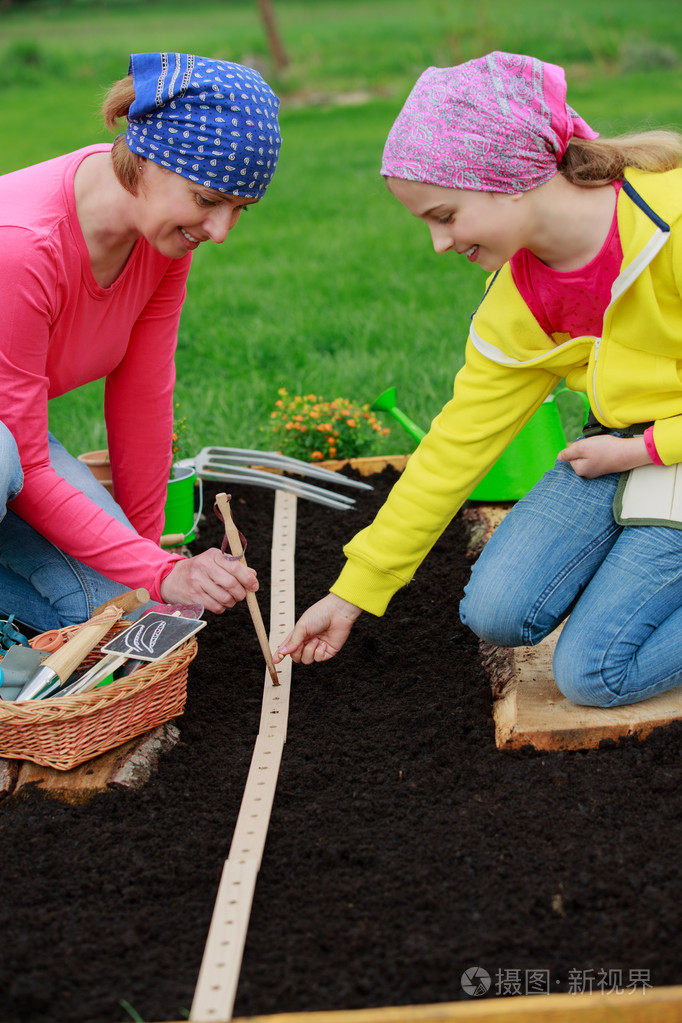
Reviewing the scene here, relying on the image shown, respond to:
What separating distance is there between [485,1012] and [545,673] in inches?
38.9

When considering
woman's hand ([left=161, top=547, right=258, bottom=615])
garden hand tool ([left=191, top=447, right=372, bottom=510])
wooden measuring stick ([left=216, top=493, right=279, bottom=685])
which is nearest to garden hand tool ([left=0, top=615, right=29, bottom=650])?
woman's hand ([left=161, top=547, right=258, bottom=615])

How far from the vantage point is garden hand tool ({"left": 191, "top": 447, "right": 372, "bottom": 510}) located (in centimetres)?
304

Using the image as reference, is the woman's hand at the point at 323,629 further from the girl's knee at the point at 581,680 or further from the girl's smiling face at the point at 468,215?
A: the girl's smiling face at the point at 468,215

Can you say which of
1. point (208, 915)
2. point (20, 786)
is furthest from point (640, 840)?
point (20, 786)

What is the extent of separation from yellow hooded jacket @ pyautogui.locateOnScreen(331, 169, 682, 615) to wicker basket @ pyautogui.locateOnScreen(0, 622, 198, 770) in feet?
1.35

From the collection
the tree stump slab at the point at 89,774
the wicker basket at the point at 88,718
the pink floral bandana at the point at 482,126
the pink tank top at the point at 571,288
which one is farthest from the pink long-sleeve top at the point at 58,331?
the pink tank top at the point at 571,288

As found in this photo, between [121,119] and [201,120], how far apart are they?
0.28 meters

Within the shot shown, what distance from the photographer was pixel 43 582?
2250 mm

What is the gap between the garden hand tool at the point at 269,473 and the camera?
3.04 meters

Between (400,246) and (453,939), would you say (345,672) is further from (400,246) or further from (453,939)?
(400,246)

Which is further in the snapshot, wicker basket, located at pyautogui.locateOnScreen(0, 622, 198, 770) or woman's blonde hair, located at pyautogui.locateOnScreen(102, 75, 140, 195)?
woman's blonde hair, located at pyautogui.locateOnScreen(102, 75, 140, 195)

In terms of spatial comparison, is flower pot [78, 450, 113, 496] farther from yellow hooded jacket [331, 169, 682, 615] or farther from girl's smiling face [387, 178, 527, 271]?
girl's smiling face [387, 178, 527, 271]

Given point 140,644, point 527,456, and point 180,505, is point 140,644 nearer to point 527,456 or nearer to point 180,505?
point 180,505

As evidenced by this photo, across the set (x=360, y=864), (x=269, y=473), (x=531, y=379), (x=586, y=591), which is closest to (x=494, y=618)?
(x=586, y=591)
